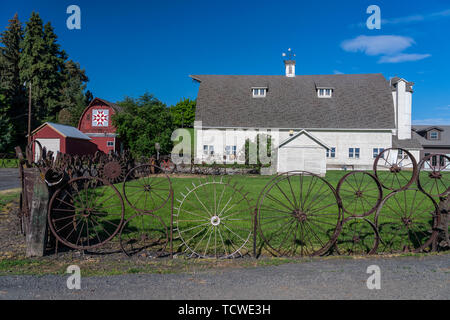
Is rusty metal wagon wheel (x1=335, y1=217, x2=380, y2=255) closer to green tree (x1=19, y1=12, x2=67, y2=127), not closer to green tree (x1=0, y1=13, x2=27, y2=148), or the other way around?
green tree (x1=0, y1=13, x2=27, y2=148)

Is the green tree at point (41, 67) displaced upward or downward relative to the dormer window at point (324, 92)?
upward

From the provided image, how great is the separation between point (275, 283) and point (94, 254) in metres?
3.54

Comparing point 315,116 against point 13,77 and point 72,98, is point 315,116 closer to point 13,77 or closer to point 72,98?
point 72,98

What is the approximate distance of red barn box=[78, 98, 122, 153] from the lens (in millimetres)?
37875

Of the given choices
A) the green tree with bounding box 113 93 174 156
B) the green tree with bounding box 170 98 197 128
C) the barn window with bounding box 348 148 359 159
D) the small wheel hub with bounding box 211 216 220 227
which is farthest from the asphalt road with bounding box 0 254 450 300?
the green tree with bounding box 170 98 197 128

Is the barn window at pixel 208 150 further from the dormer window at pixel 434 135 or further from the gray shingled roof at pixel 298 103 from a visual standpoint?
the dormer window at pixel 434 135

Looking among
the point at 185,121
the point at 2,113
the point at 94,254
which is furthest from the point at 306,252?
the point at 185,121

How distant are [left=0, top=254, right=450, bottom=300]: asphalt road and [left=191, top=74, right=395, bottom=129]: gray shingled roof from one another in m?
27.0

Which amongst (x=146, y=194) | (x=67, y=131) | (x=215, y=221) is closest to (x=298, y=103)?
(x=67, y=131)

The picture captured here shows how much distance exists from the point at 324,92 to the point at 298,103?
314 cm

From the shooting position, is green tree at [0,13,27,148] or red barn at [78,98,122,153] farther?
green tree at [0,13,27,148]

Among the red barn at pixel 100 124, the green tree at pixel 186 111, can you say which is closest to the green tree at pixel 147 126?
the red barn at pixel 100 124

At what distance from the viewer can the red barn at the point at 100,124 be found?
124 feet
